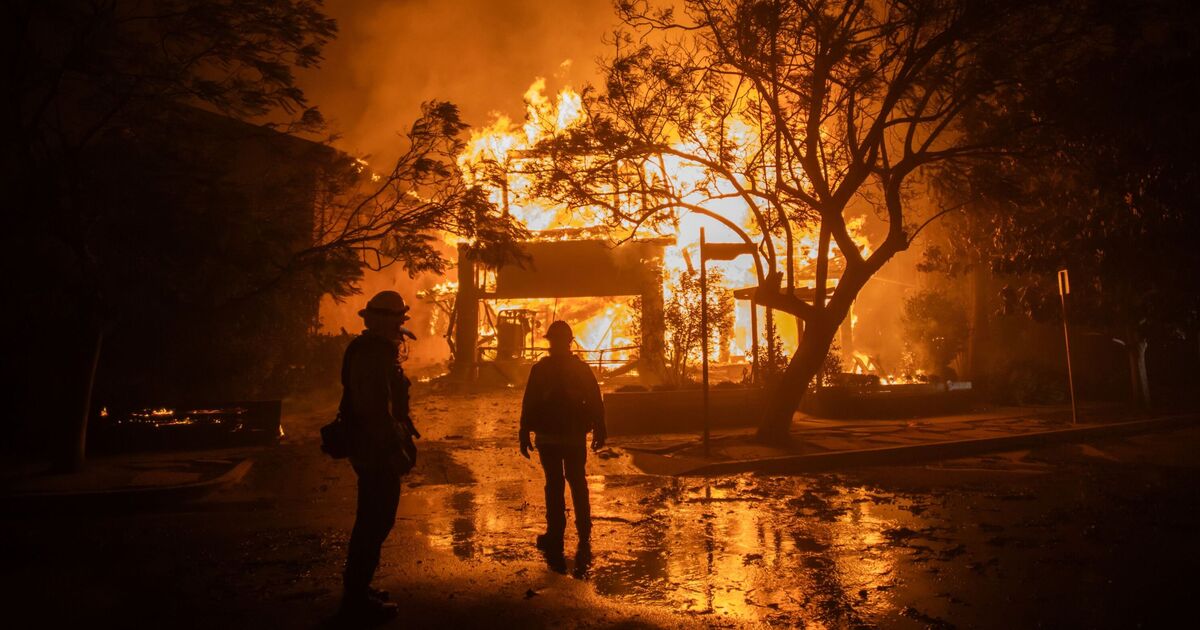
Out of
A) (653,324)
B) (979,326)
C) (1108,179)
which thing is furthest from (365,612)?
(979,326)

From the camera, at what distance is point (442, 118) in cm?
1148

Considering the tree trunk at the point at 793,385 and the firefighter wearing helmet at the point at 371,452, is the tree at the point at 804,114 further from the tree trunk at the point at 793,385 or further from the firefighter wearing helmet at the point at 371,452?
the firefighter wearing helmet at the point at 371,452

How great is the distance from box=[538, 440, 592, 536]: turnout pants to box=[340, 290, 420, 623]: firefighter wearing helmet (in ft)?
5.02

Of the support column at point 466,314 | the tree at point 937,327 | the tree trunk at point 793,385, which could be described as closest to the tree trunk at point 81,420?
the tree trunk at point 793,385

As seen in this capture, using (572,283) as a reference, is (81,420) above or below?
below

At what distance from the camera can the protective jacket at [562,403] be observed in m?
5.89

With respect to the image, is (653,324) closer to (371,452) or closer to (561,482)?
(561,482)

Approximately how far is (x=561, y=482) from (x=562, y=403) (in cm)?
63

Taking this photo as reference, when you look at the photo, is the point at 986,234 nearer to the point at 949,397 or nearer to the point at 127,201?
the point at 949,397

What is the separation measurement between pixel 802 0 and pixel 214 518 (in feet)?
35.3

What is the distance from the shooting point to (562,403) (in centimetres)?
593

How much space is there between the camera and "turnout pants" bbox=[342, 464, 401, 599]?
4.34 m

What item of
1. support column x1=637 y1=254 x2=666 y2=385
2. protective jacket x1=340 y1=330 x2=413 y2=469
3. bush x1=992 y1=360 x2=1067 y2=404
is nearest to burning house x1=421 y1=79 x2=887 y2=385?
support column x1=637 y1=254 x2=666 y2=385

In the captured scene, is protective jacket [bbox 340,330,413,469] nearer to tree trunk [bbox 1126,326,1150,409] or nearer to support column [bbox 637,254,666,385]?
support column [bbox 637,254,666,385]
